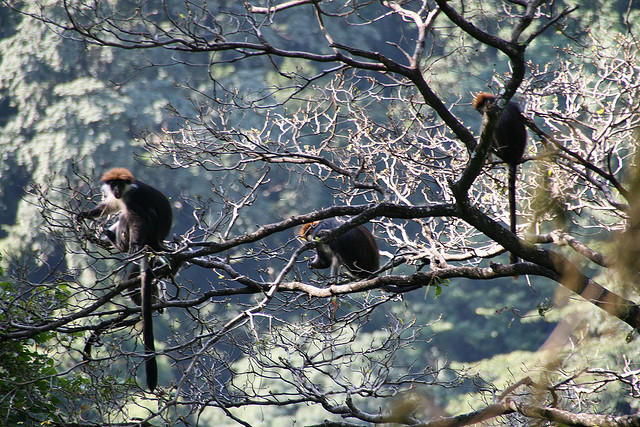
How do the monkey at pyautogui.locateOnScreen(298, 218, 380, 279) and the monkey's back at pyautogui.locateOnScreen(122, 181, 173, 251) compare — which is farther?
the monkey at pyautogui.locateOnScreen(298, 218, 380, 279)

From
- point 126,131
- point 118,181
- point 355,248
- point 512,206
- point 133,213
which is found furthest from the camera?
point 126,131

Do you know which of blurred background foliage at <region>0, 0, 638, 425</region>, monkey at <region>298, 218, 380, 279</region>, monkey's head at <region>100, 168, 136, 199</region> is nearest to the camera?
monkey's head at <region>100, 168, 136, 199</region>

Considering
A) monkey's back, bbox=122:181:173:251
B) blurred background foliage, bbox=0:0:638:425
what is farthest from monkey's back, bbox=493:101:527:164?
blurred background foliage, bbox=0:0:638:425

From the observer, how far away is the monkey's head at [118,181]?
4452 millimetres

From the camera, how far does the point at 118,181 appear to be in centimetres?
450

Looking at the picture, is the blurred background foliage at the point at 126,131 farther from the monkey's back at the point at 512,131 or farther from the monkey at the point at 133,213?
the monkey's back at the point at 512,131

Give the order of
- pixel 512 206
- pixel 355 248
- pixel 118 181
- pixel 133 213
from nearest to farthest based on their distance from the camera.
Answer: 1. pixel 512 206
2. pixel 133 213
3. pixel 118 181
4. pixel 355 248

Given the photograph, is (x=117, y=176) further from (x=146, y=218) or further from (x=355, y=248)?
(x=355, y=248)

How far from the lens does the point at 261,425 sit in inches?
542

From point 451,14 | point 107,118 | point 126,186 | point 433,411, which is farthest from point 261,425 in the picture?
point 433,411

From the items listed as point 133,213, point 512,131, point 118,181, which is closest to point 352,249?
point 512,131

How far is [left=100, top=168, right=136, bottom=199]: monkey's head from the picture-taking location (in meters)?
4.45

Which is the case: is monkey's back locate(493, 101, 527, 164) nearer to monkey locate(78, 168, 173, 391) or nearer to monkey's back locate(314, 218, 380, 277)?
monkey's back locate(314, 218, 380, 277)

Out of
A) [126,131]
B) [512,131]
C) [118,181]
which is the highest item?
[126,131]
